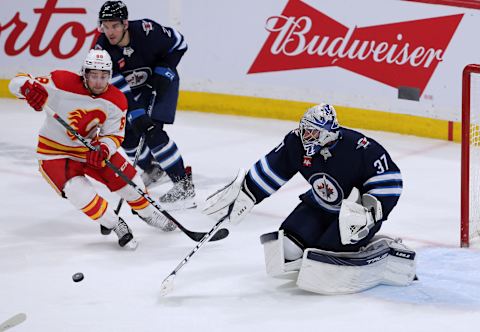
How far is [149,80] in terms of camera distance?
5.23 m

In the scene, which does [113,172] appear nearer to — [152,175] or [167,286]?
[167,286]

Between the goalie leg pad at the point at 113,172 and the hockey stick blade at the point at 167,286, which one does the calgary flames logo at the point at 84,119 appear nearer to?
the goalie leg pad at the point at 113,172

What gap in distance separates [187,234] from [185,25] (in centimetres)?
278

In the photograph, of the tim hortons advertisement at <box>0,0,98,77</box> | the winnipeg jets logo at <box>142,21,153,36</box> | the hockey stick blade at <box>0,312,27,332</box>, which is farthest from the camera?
the tim hortons advertisement at <box>0,0,98,77</box>

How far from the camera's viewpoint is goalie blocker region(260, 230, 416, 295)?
12.8 ft

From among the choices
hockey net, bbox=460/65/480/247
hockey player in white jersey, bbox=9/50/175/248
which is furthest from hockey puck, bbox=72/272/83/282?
hockey net, bbox=460/65/480/247

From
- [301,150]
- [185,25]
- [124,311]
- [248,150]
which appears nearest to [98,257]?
[124,311]

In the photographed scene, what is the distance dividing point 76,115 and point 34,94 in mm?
208

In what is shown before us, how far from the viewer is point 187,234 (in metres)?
4.59

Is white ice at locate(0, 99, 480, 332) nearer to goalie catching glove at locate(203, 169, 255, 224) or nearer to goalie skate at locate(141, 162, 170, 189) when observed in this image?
goalie skate at locate(141, 162, 170, 189)

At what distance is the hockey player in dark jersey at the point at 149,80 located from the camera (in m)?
4.96

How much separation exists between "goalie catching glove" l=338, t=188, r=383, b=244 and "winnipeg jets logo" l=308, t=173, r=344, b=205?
128mm

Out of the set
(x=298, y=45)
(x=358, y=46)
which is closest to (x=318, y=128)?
(x=358, y=46)

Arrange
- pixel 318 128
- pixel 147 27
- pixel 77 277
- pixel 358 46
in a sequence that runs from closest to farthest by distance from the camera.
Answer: pixel 318 128 < pixel 77 277 < pixel 147 27 < pixel 358 46
